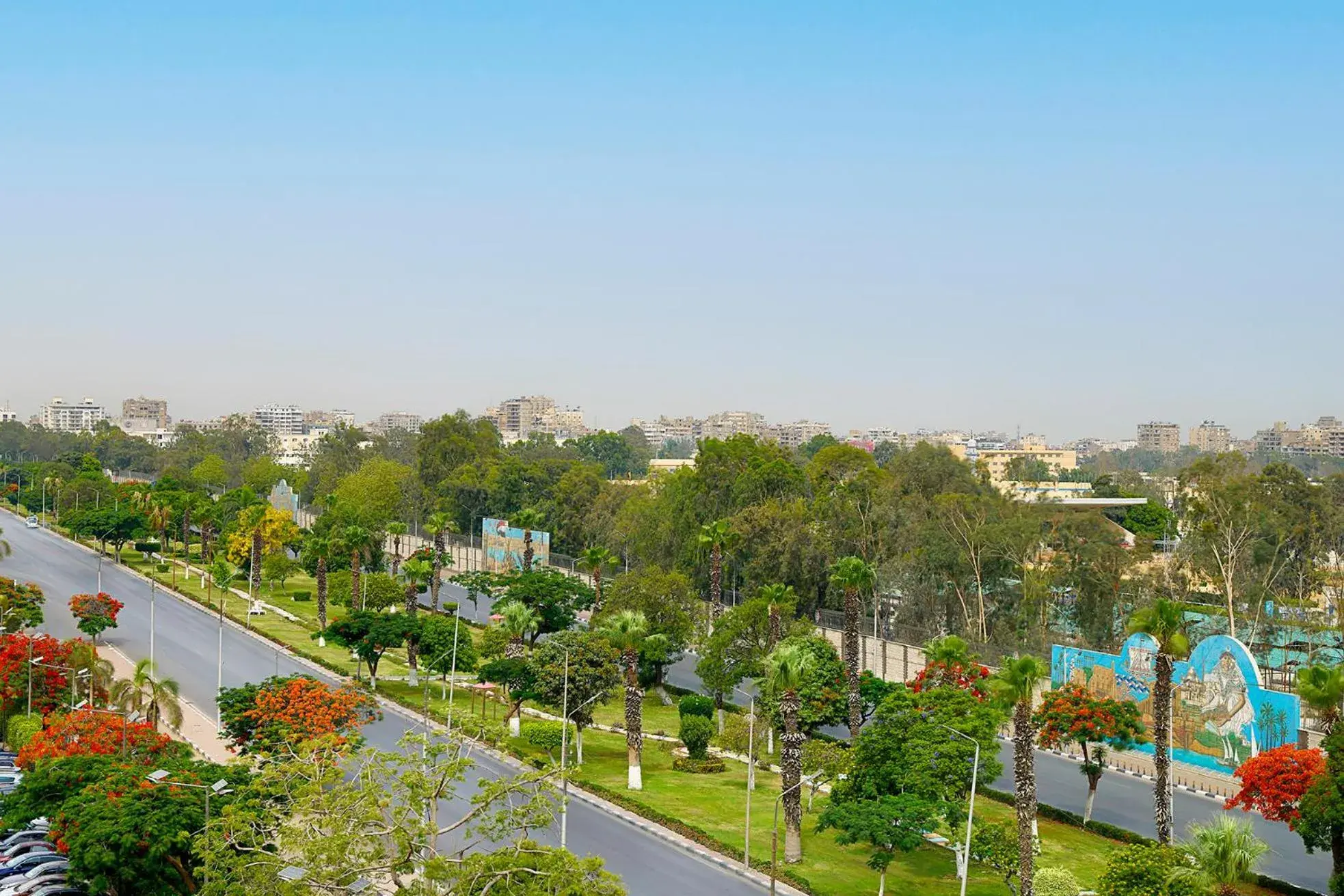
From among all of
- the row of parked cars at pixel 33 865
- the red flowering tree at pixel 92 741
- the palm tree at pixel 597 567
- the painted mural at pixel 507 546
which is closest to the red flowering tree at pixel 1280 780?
the red flowering tree at pixel 92 741

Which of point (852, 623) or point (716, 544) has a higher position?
point (716, 544)

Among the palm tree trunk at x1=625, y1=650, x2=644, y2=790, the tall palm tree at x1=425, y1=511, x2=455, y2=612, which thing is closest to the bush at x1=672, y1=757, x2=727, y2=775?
the palm tree trunk at x1=625, y1=650, x2=644, y2=790

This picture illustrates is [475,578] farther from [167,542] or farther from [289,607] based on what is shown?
[167,542]

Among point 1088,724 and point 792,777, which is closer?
point 792,777

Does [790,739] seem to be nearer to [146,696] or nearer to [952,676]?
[952,676]

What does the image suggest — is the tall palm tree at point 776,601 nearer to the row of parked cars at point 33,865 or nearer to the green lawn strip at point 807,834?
the green lawn strip at point 807,834

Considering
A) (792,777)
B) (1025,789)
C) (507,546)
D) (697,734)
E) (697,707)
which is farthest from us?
(507,546)

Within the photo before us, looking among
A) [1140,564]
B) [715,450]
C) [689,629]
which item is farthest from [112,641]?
[1140,564]

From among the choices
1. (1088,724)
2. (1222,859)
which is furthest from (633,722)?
(1222,859)
